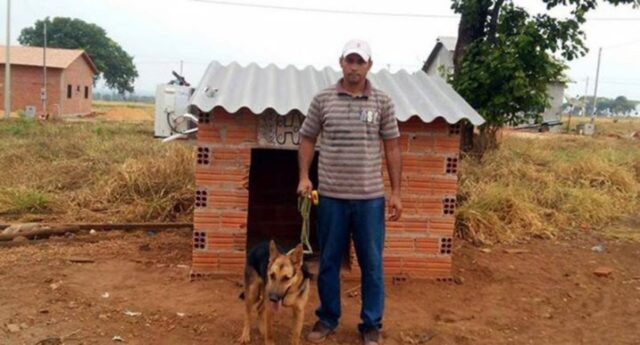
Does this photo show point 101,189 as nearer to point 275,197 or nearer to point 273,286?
point 275,197

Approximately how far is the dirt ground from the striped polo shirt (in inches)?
45.7

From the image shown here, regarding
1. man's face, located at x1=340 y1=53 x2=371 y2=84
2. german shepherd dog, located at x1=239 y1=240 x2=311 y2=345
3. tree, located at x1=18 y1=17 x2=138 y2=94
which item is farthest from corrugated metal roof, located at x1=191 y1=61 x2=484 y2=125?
tree, located at x1=18 y1=17 x2=138 y2=94

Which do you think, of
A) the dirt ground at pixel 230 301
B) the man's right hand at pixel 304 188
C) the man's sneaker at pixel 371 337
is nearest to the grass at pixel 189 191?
the dirt ground at pixel 230 301

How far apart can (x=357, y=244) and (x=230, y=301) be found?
1415mm

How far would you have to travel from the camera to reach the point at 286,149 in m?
5.32

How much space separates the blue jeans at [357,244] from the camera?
3.92m

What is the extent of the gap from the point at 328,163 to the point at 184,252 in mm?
2860

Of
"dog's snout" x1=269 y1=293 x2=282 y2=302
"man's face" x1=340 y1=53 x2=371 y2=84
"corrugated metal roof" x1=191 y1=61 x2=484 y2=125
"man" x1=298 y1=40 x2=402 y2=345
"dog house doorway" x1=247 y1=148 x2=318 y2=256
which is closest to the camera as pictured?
"dog's snout" x1=269 y1=293 x2=282 y2=302

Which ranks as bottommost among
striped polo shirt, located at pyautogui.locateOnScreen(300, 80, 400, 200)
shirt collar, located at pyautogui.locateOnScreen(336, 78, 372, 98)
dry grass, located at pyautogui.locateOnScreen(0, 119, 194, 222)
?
dry grass, located at pyautogui.locateOnScreen(0, 119, 194, 222)

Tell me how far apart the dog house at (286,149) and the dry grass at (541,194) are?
2057mm

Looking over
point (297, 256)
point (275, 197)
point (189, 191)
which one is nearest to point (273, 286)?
point (297, 256)

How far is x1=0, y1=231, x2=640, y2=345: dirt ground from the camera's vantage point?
168 inches

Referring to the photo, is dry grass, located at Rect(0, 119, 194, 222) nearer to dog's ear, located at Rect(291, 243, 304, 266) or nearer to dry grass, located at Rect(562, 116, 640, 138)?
dog's ear, located at Rect(291, 243, 304, 266)

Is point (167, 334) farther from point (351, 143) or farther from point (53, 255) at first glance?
point (53, 255)
